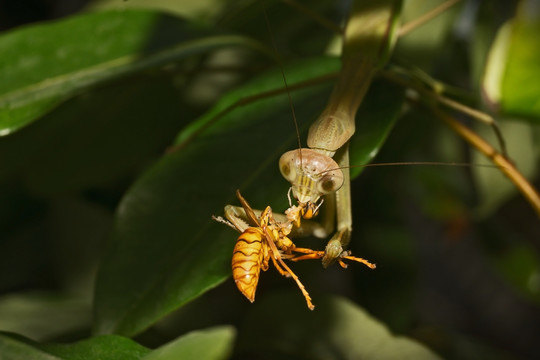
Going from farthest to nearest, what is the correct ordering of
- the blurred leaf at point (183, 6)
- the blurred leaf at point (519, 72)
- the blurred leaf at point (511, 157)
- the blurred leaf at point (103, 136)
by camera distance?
the blurred leaf at point (183, 6)
the blurred leaf at point (511, 157)
the blurred leaf at point (103, 136)
the blurred leaf at point (519, 72)

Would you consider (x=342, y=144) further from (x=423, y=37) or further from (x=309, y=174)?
(x=423, y=37)

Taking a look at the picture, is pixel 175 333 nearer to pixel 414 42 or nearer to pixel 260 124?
pixel 260 124

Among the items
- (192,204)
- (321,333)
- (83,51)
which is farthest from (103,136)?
(321,333)

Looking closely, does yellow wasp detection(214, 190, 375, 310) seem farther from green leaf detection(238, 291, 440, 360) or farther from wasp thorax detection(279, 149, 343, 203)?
green leaf detection(238, 291, 440, 360)

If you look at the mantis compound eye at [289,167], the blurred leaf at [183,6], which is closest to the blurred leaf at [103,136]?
the blurred leaf at [183,6]

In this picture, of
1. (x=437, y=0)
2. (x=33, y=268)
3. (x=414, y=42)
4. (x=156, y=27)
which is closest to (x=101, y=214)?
(x=33, y=268)

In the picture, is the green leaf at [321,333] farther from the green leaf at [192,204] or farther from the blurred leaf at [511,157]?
the blurred leaf at [511,157]
